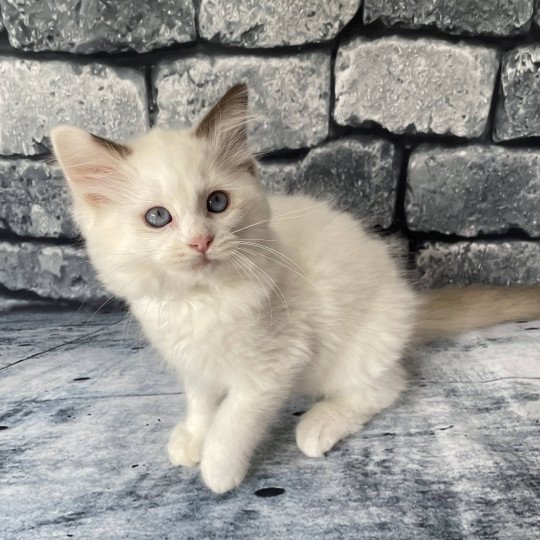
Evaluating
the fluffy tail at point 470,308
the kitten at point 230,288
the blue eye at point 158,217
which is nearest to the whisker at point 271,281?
the kitten at point 230,288

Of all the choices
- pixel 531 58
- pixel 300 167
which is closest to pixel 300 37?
pixel 300 167

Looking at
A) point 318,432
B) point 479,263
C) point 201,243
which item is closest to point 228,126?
point 201,243

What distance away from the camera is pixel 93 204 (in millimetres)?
975

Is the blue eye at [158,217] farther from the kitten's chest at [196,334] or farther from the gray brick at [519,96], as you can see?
the gray brick at [519,96]

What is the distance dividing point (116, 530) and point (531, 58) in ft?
4.88

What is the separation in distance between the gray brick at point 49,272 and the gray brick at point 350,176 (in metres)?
0.66

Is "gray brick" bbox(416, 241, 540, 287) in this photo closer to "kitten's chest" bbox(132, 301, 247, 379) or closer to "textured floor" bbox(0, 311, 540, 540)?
"textured floor" bbox(0, 311, 540, 540)

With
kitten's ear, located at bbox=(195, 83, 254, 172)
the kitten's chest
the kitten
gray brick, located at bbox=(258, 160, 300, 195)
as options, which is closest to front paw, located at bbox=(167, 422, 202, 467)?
the kitten

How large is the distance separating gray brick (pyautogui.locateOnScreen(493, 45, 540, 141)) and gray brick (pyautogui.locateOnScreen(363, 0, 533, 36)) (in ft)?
0.23

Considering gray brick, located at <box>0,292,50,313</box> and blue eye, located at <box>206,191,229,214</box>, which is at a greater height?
blue eye, located at <box>206,191,229,214</box>

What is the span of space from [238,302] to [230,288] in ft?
0.10

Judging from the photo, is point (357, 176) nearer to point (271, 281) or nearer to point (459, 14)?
point (459, 14)

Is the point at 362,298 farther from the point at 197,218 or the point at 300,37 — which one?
the point at 300,37

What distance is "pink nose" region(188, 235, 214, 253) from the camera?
866mm
